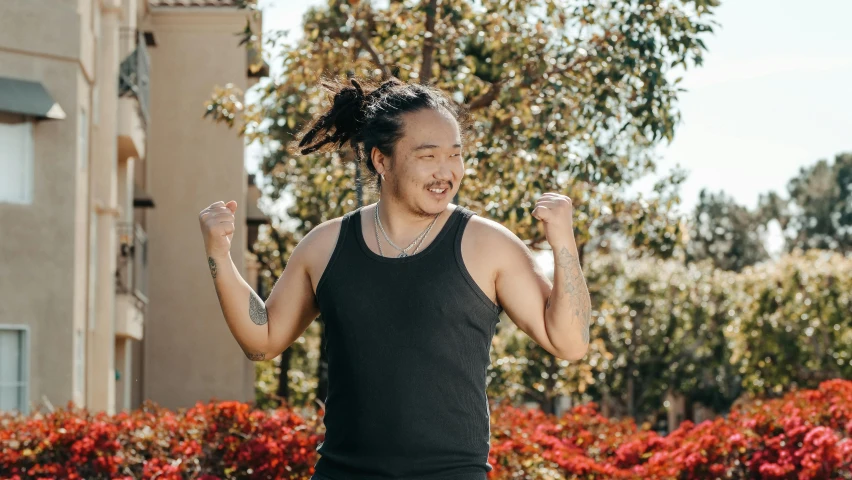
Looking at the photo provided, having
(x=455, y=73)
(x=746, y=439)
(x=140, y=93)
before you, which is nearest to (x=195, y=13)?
(x=140, y=93)

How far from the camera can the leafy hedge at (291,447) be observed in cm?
891

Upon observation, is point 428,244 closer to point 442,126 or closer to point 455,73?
point 442,126

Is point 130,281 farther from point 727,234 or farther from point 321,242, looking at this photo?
point 727,234

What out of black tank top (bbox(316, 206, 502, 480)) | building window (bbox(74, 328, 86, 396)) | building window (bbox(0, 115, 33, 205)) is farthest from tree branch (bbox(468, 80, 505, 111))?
black tank top (bbox(316, 206, 502, 480))

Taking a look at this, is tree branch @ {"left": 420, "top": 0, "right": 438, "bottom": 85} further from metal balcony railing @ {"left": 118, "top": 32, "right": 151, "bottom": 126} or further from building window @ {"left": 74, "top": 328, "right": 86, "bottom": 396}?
metal balcony railing @ {"left": 118, "top": 32, "right": 151, "bottom": 126}

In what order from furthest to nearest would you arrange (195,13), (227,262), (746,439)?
1. (195,13)
2. (746,439)
3. (227,262)

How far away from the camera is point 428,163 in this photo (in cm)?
349

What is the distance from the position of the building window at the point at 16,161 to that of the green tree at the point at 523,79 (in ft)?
14.5

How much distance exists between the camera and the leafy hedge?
8.91m

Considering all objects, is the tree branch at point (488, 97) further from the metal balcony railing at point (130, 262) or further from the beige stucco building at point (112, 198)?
the metal balcony railing at point (130, 262)

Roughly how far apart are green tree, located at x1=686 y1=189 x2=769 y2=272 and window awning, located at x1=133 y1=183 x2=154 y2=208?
5693 centimetres

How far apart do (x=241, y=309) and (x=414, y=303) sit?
605mm

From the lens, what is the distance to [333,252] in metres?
3.56

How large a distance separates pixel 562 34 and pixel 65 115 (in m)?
7.39
